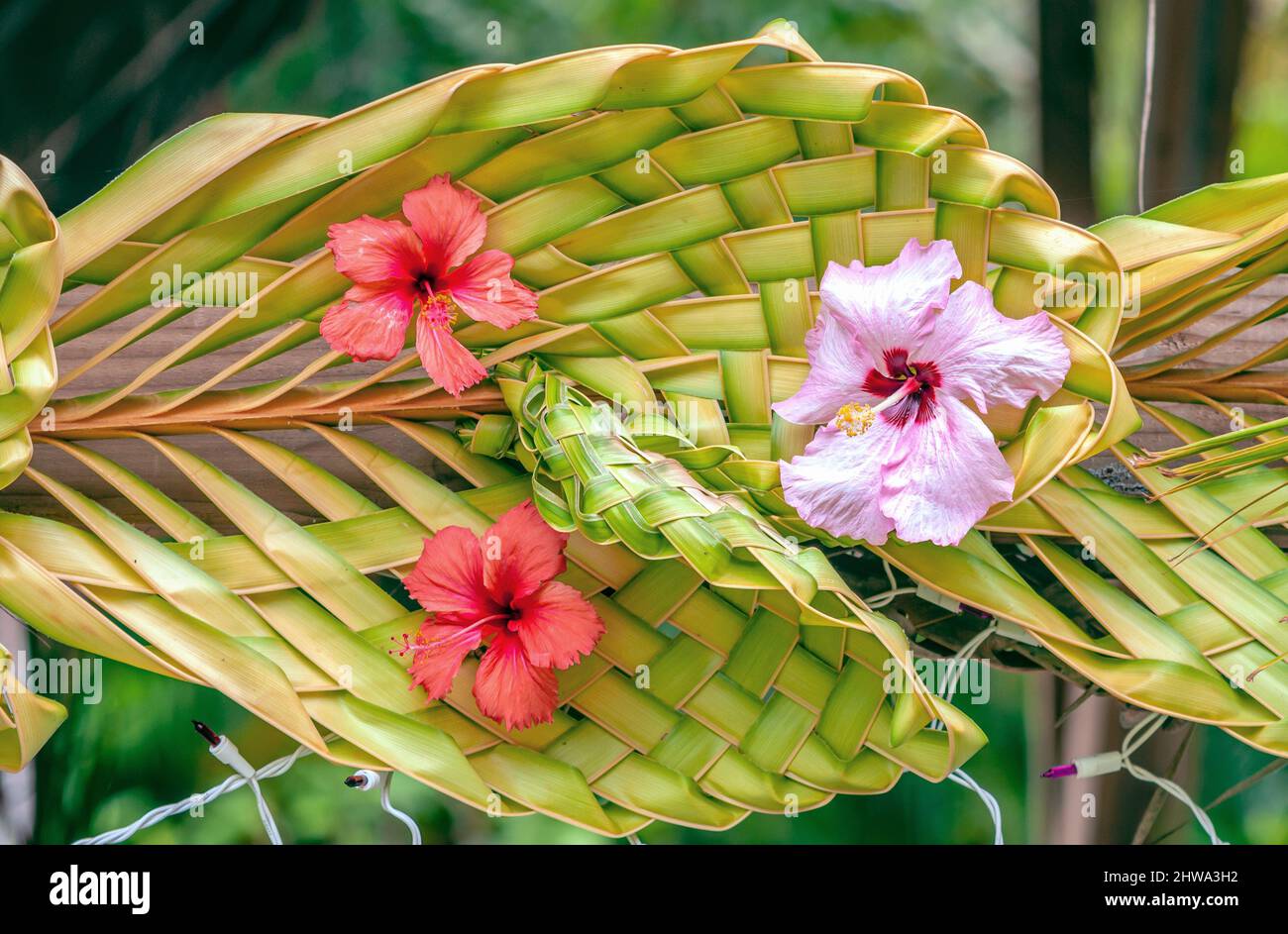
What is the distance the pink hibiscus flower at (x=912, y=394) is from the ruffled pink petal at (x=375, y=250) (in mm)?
173

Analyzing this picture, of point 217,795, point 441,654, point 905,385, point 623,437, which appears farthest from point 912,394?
point 217,795

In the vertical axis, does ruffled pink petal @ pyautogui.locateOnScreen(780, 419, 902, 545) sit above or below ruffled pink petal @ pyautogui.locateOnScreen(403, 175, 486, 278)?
below

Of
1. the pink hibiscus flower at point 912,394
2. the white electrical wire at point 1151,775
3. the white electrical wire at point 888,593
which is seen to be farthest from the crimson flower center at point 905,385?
the white electrical wire at point 1151,775

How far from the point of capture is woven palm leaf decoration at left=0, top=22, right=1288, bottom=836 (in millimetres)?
370

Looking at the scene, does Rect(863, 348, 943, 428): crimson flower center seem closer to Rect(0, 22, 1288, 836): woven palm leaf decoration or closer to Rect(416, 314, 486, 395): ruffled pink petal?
Rect(0, 22, 1288, 836): woven palm leaf decoration

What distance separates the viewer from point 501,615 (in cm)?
40

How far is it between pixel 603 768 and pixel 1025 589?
0.65 ft

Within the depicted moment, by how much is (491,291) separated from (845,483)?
16cm

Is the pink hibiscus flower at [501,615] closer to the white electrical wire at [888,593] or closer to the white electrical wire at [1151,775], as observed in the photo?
the white electrical wire at [888,593]

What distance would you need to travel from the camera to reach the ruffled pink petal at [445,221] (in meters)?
0.39

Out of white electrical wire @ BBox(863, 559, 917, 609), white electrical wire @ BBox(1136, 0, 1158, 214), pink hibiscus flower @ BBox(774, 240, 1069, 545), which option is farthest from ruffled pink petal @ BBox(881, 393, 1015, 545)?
white electrical wire @ BBox(1136, 0, 1158, 214)

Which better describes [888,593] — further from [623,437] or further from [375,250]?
[375,250]

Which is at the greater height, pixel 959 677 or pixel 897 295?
pixel 897 295

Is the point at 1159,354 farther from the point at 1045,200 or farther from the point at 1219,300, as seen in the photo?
the point at 1045,200
